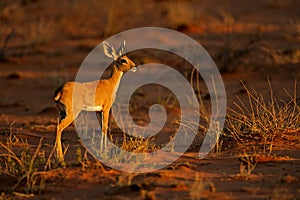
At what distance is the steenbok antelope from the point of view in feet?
25.2

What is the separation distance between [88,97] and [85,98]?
0.09 metres

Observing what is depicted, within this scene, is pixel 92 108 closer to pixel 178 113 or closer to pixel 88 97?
pixel 88 97

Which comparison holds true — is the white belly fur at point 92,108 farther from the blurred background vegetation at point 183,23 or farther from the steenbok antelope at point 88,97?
the blurred background vegetation at point 183,23

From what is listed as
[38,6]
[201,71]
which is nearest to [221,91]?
[201,71]

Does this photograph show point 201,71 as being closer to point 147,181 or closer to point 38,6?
point 147,181

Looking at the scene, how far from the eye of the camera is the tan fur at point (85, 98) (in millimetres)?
7668

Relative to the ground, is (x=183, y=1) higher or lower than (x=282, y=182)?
higher

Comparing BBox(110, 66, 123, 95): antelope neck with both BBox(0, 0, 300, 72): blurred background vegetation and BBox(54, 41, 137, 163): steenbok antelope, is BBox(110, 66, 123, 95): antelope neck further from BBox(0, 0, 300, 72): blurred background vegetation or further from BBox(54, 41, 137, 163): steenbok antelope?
BBox(0, 0, 300, 72): blurred background vegetation

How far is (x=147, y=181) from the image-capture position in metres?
6.33

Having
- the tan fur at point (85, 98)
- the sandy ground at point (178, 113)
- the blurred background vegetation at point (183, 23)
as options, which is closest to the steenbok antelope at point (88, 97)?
the tan fur at point (85, 98)

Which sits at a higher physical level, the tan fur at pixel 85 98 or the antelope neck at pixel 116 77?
the antelope neck at pixel 116 77

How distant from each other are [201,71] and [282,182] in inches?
300

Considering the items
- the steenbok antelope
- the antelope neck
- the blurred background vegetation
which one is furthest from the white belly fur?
the blurred background vegetation

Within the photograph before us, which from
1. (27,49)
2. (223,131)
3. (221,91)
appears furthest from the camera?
(27,49)
